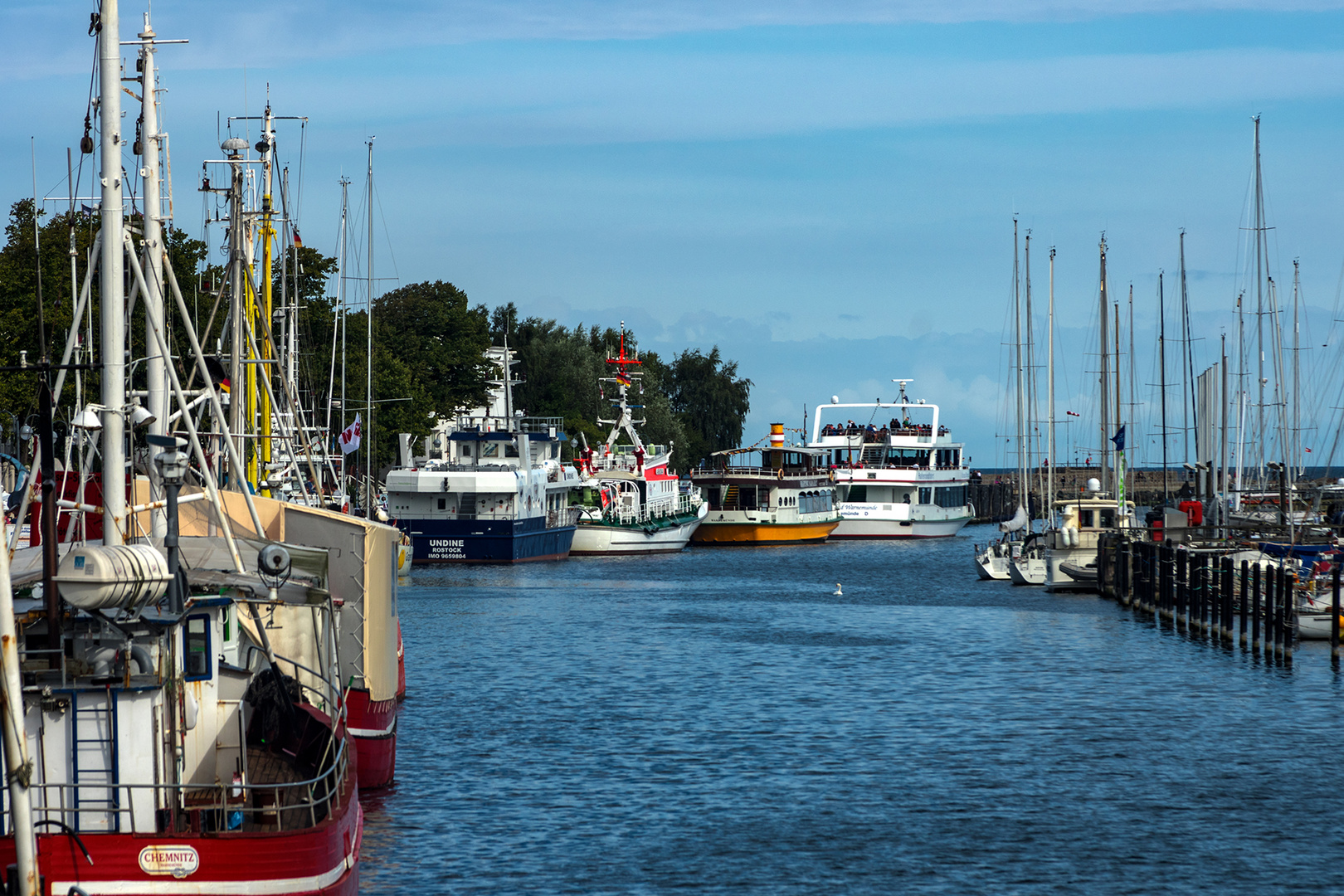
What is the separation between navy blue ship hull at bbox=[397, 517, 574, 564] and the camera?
→ 72.4 metres

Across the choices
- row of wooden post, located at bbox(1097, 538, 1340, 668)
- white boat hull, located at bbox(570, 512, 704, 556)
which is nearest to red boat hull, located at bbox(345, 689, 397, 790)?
row of wooden post, located at bbox(1097, 538, 1340, 668)

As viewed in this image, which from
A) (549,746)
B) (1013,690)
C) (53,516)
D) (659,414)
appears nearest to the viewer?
(53,516)

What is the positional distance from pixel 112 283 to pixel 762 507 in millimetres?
86339

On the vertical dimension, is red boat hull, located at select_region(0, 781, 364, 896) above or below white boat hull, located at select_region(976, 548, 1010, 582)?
above

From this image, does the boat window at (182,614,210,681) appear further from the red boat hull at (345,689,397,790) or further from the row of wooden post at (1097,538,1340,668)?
the row of wooden post at (1097,538,1340,668)

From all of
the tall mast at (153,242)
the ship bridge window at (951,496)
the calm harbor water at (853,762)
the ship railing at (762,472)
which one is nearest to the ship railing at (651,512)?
the ship railing at (762,472)

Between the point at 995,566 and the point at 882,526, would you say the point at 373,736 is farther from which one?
the point at 882,526

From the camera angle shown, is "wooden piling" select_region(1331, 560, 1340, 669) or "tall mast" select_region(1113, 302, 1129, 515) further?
"tall mast" select_region(1113, 302, 1129, 515)

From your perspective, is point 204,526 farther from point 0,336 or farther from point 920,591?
point 920,591

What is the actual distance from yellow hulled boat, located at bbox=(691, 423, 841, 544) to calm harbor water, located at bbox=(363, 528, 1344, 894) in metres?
48.5

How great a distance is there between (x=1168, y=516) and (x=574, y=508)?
3300cm

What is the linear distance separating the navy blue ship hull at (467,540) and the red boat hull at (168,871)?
188 feet

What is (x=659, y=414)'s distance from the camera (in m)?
131

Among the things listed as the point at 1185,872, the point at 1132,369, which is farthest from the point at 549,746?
the point at 1132,369
